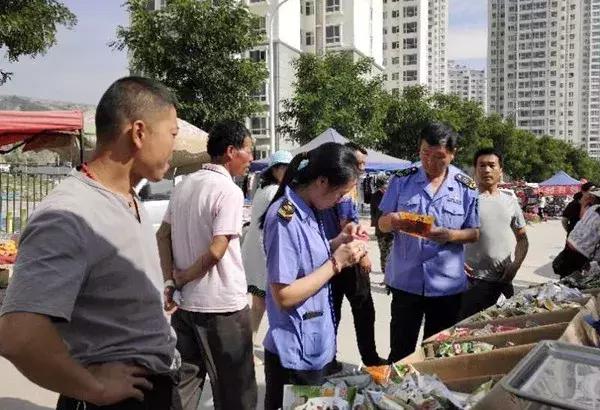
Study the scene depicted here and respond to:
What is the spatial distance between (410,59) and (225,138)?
260 ft

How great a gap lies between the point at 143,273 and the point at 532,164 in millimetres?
57032

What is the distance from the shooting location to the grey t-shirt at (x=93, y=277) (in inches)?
54.7

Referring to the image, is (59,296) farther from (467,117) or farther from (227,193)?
(467,117)

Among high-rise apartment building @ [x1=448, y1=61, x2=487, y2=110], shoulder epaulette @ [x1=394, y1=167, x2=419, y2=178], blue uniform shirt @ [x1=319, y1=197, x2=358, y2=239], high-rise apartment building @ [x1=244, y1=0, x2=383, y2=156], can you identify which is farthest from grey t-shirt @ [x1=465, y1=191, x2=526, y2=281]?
high-rise apartment building @ [x1=448, y1=61, x2=487, y2=110]

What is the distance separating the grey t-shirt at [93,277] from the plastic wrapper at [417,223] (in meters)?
1.78

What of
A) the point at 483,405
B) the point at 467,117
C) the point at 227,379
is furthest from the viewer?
the point at 467,117

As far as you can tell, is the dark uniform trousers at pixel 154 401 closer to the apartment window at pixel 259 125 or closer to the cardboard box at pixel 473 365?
the cardboard box at pixel 473 365

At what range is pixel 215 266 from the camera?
2.90 m

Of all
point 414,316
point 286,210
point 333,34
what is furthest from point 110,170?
point 333,34

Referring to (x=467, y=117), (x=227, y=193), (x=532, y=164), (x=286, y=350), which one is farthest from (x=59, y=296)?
(x=532, y=164)

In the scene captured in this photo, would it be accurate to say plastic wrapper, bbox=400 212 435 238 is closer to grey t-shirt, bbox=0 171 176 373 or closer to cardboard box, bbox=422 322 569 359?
cardboard box, bbox=422 322 569 359

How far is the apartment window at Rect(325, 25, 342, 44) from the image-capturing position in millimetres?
51844

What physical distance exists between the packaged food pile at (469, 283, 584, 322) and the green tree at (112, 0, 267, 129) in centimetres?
1182

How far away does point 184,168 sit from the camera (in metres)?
12.3
